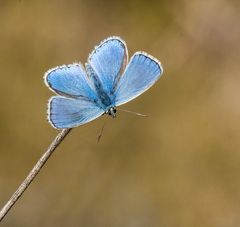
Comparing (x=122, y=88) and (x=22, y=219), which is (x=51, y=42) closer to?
(x=22, y=219)

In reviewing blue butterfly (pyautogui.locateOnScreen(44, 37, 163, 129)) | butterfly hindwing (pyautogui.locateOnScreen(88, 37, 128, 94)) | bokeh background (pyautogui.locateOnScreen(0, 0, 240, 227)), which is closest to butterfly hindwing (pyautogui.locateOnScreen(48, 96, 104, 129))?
blue butterfly (pyautogui.locateOnScreen(44, 37, 163, 129))

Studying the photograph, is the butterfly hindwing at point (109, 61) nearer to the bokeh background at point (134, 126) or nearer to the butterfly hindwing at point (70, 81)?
the butterfly hindwing at point (70, 81)

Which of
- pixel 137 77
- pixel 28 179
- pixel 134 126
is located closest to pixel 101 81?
pixel 137 77

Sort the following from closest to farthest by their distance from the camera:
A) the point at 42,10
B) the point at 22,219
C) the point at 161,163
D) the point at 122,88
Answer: the point at 122,88
the point at 22,219
the point at 161,163
the point at 42,10

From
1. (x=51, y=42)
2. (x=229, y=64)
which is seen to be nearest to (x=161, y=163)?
→ (x=229, y=64)

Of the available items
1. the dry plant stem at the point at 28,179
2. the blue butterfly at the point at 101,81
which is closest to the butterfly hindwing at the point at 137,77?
the blue butterfly at the point at 101,81

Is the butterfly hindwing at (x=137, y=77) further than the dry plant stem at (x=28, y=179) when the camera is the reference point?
Yes

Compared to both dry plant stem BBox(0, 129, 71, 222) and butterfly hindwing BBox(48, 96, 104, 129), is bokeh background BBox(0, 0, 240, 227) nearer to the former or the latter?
butterfly hindwing BBox(48, 96, 104, 129)
